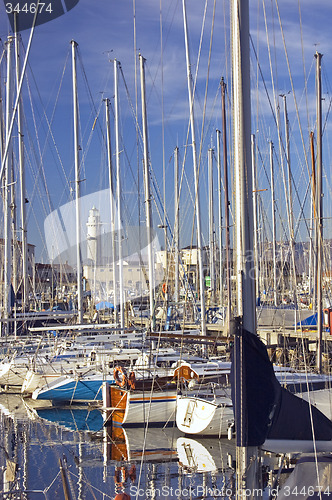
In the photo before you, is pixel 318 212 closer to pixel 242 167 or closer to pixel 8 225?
pixel 242 167

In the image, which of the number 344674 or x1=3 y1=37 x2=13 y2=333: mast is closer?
the number 344674

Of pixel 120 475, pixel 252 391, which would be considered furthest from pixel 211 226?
pixel 252 391

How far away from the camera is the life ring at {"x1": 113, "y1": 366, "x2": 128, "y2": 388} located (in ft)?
51.9

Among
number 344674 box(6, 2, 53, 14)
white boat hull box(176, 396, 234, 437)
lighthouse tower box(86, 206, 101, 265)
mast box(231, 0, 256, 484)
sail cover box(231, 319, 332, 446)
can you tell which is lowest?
white boat hull box(176, 396, 234, 437)

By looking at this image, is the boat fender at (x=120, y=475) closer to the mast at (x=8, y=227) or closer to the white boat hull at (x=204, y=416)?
the white boat hull at (x=204, y=416)

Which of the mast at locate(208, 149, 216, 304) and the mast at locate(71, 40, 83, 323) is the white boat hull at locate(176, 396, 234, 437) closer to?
the mast at locate(71, 40, 83, 323)

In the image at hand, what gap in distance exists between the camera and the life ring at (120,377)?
15.8 meters

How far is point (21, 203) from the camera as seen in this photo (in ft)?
94.3

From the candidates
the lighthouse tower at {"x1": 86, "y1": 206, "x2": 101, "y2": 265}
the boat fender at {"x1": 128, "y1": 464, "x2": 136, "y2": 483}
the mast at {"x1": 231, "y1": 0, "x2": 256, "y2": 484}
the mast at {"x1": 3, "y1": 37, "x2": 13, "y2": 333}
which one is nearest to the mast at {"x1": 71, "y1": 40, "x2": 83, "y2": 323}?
the mast at {"x1": 3, "y1": 37, "x2": 13, "y2": 333}

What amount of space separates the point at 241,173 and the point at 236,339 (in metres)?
1.88

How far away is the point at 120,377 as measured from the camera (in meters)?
16.5

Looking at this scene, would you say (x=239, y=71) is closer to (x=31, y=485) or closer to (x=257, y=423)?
(x=257, y=423)

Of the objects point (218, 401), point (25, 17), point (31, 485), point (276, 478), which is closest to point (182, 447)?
point (218, 401)

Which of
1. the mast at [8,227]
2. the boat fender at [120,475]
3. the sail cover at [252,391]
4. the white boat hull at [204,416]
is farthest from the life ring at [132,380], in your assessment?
the sail cover at [252,391]
